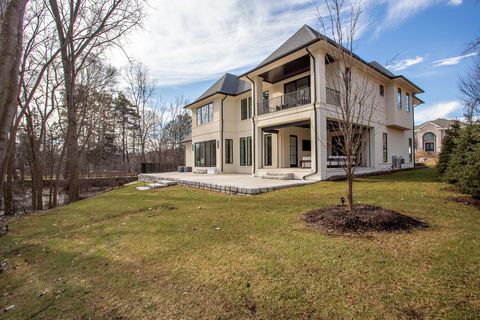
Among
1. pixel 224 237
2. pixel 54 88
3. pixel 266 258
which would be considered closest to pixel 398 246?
pixel 266 258

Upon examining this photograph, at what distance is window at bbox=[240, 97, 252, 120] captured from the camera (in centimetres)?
1765

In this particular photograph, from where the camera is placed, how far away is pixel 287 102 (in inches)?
573

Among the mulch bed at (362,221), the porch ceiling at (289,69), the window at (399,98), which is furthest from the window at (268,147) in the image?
the mulch bed at (362,221)

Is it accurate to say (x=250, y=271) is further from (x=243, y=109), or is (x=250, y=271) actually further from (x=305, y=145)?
(x=243, y=109)

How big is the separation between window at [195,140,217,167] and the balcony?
5467 mm

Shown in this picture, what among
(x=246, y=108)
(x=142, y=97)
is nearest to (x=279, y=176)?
(x=246, y=108)

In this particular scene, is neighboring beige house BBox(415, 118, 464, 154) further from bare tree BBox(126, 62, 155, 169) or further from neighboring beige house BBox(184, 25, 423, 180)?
bare tree BBox(126, 62, 155, 169)

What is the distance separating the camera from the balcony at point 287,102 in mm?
12966

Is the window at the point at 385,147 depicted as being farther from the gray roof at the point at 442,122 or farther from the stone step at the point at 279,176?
the gray roof at the point at 442,122

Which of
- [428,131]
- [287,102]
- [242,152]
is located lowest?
[242,152]

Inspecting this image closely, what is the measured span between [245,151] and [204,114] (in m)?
5.12

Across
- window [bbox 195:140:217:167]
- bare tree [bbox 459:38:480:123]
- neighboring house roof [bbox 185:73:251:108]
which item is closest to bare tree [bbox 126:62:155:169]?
window [bbox 195:140:217:167]

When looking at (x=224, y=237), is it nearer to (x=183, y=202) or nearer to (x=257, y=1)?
(x=183, y=202)

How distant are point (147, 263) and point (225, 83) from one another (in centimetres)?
1694
